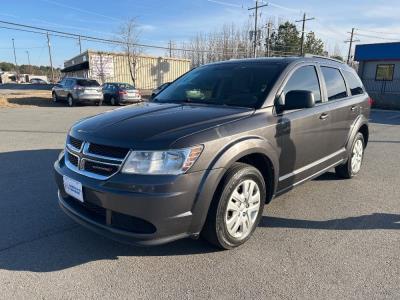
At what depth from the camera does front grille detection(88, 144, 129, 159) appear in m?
2.94

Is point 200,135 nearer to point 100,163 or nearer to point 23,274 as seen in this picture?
point 100,163

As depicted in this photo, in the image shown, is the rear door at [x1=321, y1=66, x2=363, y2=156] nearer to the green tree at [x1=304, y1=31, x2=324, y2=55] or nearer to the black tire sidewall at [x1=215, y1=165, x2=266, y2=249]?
the black tire sidewall at [x1=215, y1=165, x2=266, y2=249]

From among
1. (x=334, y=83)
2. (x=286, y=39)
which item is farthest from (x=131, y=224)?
(x=286, y=39)

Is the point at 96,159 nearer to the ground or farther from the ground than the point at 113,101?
farther from the ground

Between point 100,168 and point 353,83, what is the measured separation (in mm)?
4384

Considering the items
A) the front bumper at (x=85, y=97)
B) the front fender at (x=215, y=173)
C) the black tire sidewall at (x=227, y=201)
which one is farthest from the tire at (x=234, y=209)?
the front bumper at (x=85, y=97)

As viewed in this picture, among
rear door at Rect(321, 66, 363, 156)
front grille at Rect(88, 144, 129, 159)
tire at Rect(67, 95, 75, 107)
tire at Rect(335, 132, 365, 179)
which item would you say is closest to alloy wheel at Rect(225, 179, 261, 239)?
front grille at Rect(88, 144, 129, 159)

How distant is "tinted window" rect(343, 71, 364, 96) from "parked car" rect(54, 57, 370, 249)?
0.97 m

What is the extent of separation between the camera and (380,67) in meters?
27.7

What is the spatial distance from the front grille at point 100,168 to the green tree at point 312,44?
198 ft

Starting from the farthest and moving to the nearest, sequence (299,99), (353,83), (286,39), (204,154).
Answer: (286,39) < (353,83) < (299,99) < (204,154)

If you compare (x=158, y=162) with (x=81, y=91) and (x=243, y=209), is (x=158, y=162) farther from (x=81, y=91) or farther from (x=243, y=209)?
(x=81, y=91)

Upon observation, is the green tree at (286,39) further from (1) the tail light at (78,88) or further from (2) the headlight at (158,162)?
(2) the headlight at (158,162)

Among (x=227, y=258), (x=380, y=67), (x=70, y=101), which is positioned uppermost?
(x=380, y=67)
